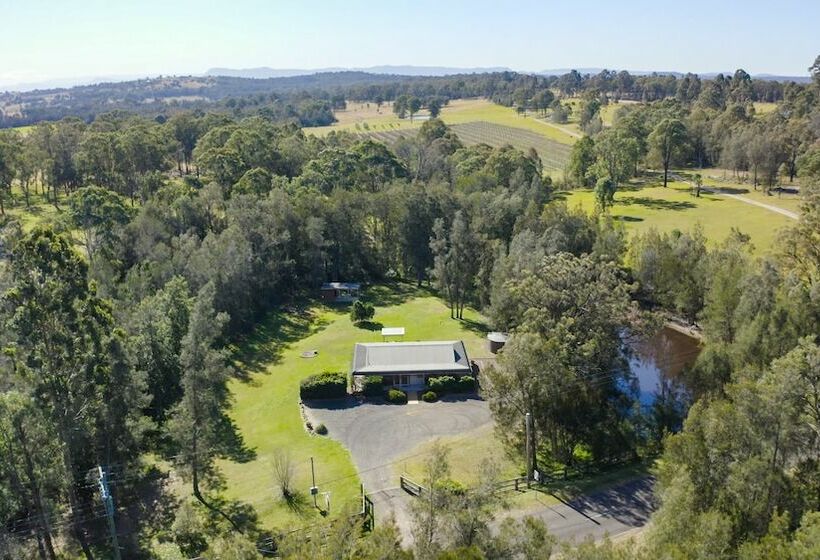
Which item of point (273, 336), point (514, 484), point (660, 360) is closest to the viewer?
point (514, 484)

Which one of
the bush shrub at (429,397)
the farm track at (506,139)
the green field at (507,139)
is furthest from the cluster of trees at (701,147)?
the bush shrub at (429,397)

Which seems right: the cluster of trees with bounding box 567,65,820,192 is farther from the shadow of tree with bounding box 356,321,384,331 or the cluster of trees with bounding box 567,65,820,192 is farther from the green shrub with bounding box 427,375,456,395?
the green shrub with bounding box 427,375,456,395

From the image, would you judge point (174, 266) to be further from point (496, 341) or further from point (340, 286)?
point (496, 341)

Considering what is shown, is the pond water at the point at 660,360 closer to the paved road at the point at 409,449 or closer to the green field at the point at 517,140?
the paved road at the point at 409,449

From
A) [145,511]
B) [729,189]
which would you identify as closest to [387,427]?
[145,511]

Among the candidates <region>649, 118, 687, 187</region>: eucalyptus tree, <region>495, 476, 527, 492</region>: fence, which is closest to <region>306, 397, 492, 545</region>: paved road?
<region>495, 476, 527, 492</region>: fence

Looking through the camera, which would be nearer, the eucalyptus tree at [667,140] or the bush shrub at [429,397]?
the bush shrub at [429,397]
